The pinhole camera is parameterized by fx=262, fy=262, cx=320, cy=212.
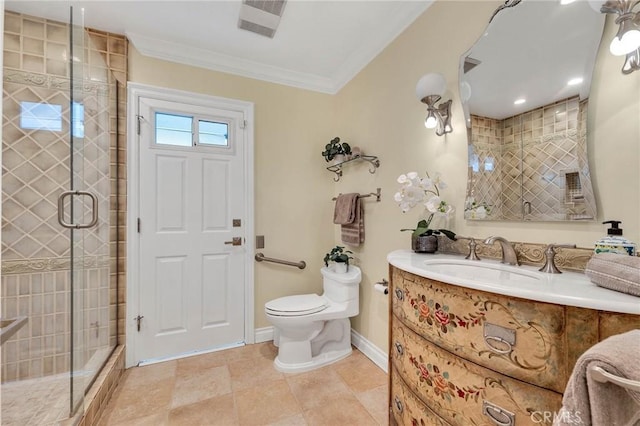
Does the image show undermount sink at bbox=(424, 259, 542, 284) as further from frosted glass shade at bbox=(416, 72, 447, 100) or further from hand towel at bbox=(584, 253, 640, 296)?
frosted glass shade at bbox=(416, 72, 447, 100)

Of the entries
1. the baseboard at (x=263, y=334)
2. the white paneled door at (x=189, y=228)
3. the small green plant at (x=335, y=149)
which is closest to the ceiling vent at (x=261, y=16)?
the white paneled door at (x=189, y=228)

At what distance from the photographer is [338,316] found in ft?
6.48

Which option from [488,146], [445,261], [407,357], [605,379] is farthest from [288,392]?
[488,146]

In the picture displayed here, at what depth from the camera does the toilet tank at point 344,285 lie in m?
2.04

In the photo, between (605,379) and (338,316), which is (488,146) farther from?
(338,316)

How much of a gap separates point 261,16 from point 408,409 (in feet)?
7.68

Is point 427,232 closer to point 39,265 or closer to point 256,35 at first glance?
point 256,35

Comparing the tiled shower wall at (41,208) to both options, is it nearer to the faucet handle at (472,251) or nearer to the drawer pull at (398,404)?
the drawer pull at (398,404)

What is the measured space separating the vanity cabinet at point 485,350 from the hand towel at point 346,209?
107 cm

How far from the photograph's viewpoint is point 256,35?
1950 mm

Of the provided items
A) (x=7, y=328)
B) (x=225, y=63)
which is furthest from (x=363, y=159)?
(x=7, y=328)

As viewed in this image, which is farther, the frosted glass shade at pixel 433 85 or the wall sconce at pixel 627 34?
the frosted glass shade at pixel 433 85

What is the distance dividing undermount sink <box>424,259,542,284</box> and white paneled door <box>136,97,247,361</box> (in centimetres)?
164

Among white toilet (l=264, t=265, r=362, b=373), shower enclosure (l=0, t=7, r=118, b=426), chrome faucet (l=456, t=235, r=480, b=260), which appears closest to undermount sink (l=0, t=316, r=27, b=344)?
shower enclosure (l=0, t=7, r=118, b=426)
